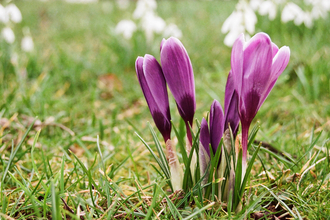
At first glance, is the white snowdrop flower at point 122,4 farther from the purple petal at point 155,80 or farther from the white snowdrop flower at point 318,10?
the purple petal at point 155,80

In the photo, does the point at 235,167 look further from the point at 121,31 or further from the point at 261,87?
the point at 121,31

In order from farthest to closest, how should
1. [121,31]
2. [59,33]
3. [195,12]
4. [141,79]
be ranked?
1. [195,12]
2. [59,33]
3. [121,31]
4. [141,79]

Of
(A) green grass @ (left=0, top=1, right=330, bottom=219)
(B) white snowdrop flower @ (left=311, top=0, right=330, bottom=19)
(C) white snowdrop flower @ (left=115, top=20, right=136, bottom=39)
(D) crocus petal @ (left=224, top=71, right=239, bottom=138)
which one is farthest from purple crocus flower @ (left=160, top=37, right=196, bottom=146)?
(B) white snowdrop flower @ (left=311, top=0, right=330, bottom=19)

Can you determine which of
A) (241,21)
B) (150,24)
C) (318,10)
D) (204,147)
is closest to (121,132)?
(204,147)

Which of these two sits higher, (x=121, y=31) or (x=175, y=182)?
(x=121, y=31)

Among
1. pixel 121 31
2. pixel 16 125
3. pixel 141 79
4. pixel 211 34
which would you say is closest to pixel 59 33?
pixel 121 31

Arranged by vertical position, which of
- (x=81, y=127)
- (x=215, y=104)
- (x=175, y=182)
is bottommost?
(x=81, y=127)

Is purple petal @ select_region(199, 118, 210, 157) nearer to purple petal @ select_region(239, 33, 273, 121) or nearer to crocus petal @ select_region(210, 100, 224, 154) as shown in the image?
crocus petal @ select_region(210, 100, 224, 154)

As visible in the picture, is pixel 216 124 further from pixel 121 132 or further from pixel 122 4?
pixel 122 4
